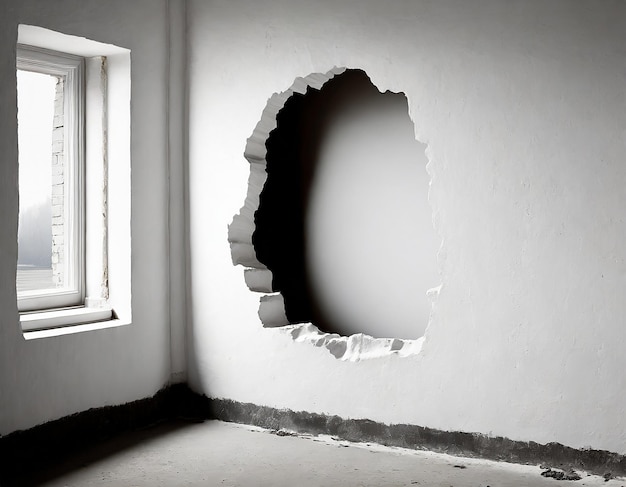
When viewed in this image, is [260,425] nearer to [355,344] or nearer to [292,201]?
[355,344]

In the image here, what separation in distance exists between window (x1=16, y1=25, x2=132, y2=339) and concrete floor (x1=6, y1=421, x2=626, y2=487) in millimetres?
869

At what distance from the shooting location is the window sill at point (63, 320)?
4254mm

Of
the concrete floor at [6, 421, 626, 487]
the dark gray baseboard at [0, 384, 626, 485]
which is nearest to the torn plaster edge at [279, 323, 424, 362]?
the dark gray baseboard at [0, 384, 626, 485]

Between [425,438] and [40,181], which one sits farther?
[40,181]

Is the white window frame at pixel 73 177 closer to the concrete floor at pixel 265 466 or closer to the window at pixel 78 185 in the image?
the window at pixel 78 185

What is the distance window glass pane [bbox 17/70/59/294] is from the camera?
180 inches

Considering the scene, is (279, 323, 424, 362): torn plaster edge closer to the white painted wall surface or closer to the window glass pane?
the white painted wall surface

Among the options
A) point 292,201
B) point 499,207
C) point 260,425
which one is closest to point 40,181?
point 292,201

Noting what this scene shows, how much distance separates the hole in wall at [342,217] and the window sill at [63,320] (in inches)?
36.0

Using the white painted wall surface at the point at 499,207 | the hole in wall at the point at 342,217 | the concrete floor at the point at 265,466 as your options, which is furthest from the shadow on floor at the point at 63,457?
the hole in wall at the point at 342,217

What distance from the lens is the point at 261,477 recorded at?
12.5ft

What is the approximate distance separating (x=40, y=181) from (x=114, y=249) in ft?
2.04

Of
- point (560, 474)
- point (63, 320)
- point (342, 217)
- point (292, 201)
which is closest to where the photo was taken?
point (560, 474)

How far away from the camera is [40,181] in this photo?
468 centimetres
